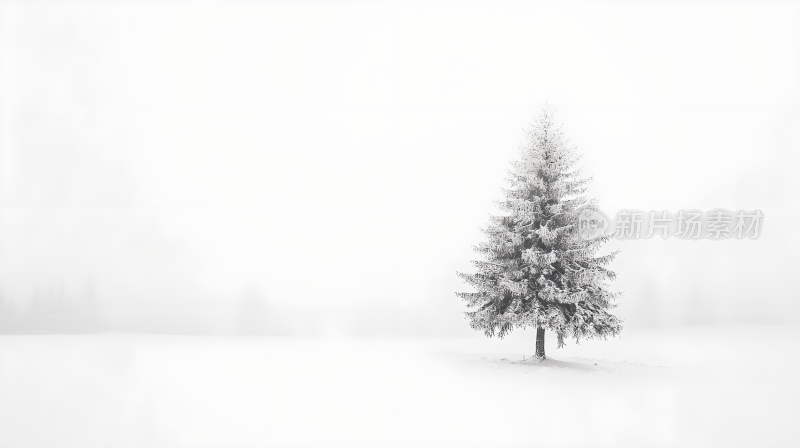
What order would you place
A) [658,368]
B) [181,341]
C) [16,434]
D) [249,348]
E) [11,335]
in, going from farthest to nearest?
[11,335], [181,341], [249,348], [658,368], [16,434]

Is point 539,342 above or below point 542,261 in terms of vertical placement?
below

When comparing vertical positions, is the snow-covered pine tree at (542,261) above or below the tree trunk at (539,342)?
above

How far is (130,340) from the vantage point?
96.0 feet

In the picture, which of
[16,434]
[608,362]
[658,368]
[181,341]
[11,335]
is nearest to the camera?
[16,434]

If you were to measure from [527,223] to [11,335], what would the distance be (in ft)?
93.9

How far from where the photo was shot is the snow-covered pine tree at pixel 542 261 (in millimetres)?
20000

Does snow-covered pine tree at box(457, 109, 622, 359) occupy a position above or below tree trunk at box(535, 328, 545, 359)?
above

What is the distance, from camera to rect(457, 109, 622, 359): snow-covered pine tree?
20.0 m

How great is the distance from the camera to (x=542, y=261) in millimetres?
20250

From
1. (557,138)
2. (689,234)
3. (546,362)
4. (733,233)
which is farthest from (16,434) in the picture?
(733,233)

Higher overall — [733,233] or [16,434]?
[733,233]

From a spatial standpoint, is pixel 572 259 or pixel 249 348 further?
pixel 249 348

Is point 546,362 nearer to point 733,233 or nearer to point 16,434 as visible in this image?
point 733,233

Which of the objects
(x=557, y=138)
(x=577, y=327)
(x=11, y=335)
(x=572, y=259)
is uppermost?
(x=557, y=138)
